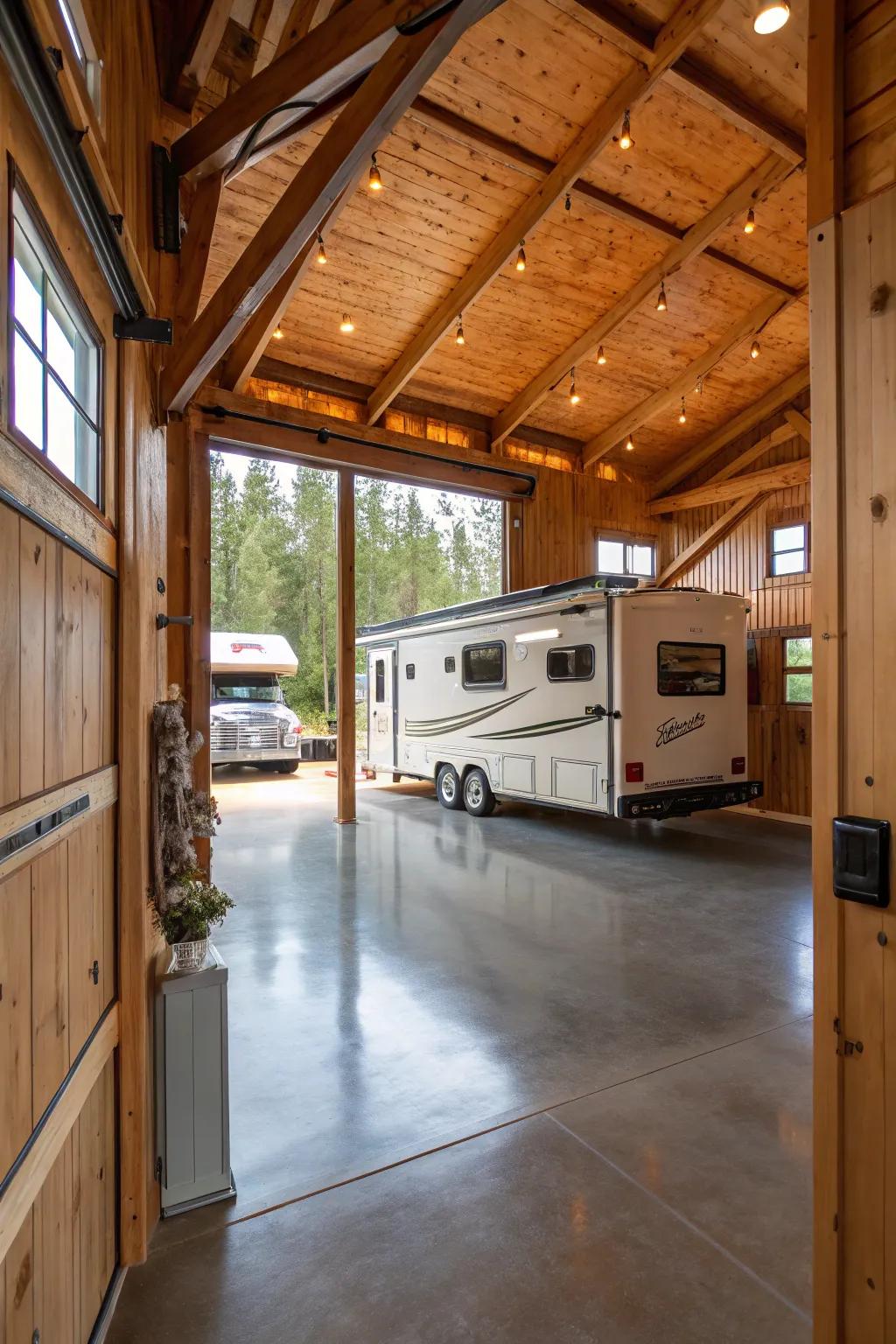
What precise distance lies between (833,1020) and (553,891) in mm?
4268

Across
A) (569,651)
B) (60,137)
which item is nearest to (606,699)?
(569,651)

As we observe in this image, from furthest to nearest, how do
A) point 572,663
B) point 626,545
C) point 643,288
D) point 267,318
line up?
point 626,545
point 643,288
point 572,663
point 267,318

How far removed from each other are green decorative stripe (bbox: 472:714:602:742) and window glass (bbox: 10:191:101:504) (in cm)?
557

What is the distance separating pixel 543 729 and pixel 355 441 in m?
3.70

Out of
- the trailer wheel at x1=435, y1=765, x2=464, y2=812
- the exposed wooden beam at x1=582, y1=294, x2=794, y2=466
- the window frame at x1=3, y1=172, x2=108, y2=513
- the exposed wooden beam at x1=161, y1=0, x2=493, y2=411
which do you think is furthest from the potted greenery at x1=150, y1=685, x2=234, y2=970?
the exposed wooden beam at x1=582, y1=294, x2=794, y2=466

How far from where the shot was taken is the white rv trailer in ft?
21.9

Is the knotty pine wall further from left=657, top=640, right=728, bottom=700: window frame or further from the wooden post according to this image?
the wooden post

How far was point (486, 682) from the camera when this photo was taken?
8547 mm

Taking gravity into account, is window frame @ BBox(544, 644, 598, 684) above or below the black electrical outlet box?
above

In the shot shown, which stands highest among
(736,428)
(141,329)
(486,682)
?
(736,428)

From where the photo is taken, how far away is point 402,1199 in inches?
87.5

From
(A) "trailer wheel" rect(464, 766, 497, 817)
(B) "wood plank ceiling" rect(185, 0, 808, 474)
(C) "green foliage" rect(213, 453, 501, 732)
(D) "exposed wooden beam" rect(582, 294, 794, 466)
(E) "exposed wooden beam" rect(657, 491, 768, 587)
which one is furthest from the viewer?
(C) "green foliage" rect(213, 453, 501, 732)

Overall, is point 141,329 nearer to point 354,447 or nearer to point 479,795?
point 354,447

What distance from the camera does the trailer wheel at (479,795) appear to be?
875cm
